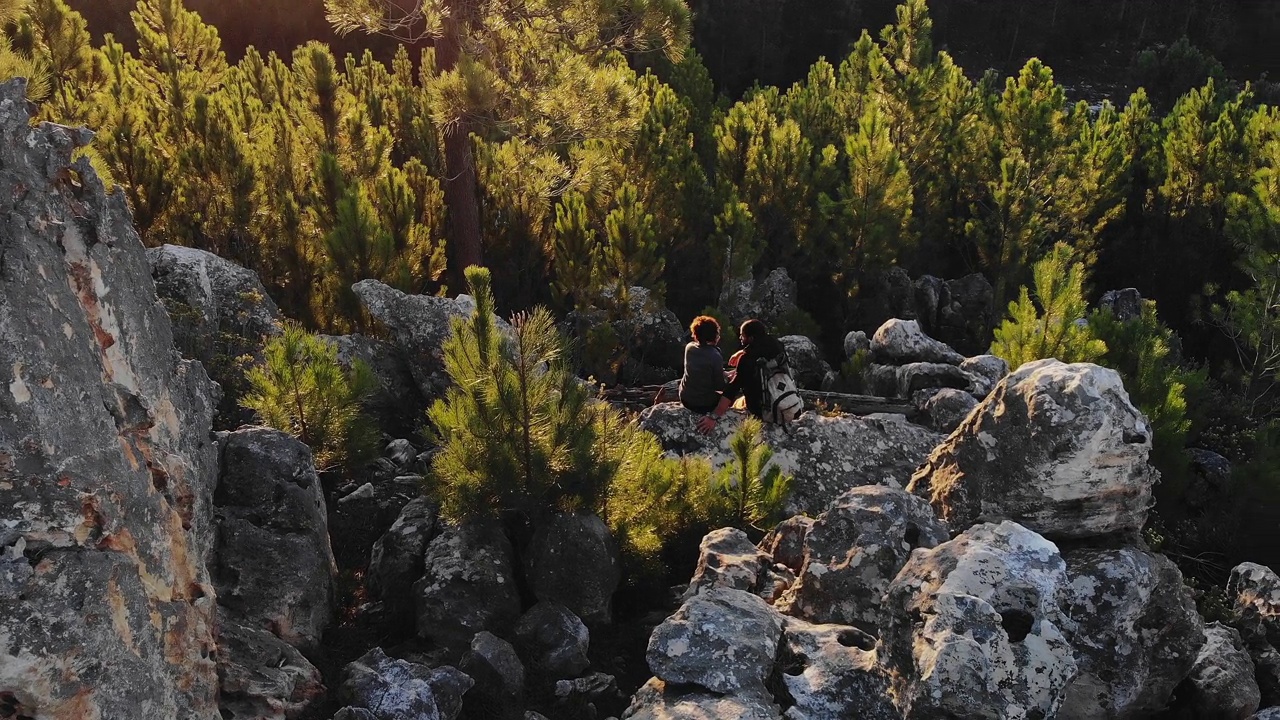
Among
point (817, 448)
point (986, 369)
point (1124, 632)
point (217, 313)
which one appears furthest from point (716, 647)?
point (986, 369)

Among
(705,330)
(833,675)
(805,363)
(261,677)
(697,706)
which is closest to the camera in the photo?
(697,706)

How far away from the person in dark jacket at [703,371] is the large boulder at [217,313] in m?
3.02

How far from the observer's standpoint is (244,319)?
280 inches

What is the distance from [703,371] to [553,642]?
8.52 ft

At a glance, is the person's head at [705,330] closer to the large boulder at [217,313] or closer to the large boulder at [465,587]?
the large boulder at [465,587]

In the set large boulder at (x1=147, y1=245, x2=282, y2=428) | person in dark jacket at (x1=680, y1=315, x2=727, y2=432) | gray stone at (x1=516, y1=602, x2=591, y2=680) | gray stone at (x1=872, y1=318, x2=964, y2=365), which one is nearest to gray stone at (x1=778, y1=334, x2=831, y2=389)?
gray stone at (x1=872, y1=318, x2=964, y2=365)

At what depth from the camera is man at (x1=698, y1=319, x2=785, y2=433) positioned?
21.6 ft

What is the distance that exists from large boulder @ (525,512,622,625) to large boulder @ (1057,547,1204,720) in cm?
239

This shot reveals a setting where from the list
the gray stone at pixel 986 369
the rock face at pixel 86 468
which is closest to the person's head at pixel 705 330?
the gray stone at pixel 986 369

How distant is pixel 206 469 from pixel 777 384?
12.9 ft

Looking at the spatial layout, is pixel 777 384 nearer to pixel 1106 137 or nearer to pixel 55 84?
pixel 55 84

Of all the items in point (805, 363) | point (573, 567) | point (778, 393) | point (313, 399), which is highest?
point (805, 363)

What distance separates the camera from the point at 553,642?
15.2ft

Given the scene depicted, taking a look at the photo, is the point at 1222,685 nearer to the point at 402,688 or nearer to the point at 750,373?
the point at 750,373
